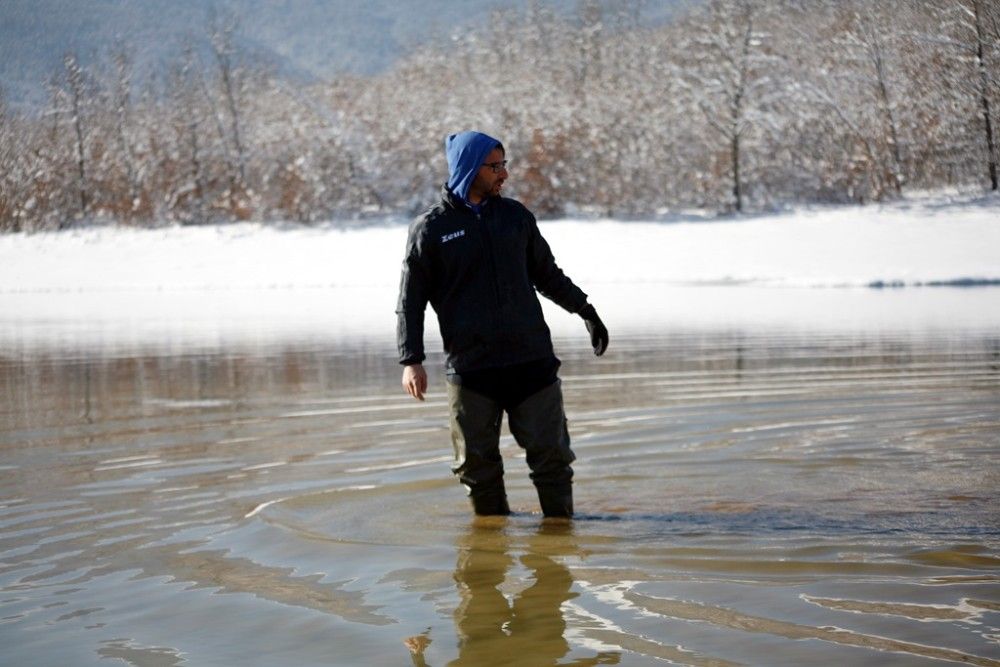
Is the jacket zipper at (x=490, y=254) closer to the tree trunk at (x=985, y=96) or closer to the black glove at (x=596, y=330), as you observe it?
the black glove at (x=596, y=330)

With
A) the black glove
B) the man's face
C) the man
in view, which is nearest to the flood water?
the man

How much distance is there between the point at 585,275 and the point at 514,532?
24.6 meters

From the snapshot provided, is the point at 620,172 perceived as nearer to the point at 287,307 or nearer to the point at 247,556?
the point at 287,307

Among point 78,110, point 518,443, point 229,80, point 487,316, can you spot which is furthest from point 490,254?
point 229,80

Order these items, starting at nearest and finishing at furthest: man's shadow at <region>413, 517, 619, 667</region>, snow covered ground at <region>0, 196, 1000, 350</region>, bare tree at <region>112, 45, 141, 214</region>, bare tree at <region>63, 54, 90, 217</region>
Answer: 1. man's shadow at <region>413, 517, 619, 667</region>
2. snow covered ground at <region>0, 196, 1000, 350</region>
3. bare tree at <region>112, 45, 141, 214</region>
4. bare tree at <region>63, 54, 90, 217</region>

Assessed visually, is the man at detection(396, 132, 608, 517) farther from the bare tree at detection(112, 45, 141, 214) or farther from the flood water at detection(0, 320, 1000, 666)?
the bare tree at detection(112, 45, 141, 214)

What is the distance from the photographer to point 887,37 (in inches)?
1533

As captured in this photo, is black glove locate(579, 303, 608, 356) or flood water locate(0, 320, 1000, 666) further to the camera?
black glove locate(579, 303, 608, 356)

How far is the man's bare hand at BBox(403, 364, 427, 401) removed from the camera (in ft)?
19.9

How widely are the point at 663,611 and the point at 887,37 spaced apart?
36932mm

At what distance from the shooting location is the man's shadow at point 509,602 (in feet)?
13.4

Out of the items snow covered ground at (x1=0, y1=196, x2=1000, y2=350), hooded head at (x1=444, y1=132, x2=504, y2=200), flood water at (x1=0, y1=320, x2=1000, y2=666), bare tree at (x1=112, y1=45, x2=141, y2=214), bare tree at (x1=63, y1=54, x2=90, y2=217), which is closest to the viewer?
flood water at (x1=0, y1=320, x2=1000, y2=666)

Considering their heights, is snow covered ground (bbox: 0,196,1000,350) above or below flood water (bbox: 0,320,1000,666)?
above

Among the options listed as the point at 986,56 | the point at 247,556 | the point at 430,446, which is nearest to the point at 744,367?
the point at 430,446
